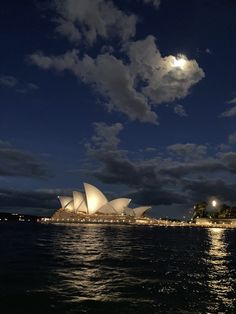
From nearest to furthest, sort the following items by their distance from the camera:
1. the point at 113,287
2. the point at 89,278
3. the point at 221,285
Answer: the point at 113,287
the point at 221,285
the point at 89,278

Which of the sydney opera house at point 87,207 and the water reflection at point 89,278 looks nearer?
the water reflection at point 89,278

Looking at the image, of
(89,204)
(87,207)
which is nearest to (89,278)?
(89,204)

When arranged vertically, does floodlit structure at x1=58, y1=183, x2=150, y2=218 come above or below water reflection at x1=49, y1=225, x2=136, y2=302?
above

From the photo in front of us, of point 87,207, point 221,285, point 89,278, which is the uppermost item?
point 87,207

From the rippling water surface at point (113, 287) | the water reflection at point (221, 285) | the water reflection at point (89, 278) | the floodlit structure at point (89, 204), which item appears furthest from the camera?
the floodlit structure at point (89, 204)

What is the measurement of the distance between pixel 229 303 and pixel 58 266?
52.2 ft

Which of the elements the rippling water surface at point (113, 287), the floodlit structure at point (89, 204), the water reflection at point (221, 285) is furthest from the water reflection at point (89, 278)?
the floodlit structure at point (89, 204)

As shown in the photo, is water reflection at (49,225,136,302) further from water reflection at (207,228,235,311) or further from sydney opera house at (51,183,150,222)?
sydney opera house at (51,183,150,222)

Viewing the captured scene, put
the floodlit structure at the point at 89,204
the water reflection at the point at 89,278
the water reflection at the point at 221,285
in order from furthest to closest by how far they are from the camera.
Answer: the floodlit structure at the point at 89,204
the water reflection at the point at 89,278
the water reflection at the point at 221,285

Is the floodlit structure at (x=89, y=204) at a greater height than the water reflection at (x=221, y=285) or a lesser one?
greater

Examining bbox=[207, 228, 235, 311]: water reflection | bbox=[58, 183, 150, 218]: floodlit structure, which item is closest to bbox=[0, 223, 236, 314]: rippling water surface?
bbox=[207, 228, 235, 311]: water reflection

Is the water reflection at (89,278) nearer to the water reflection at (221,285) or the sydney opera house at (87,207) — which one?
the water reflection at (221,285)

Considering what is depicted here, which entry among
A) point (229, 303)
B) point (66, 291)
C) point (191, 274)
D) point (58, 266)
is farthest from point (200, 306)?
point (58, 266)

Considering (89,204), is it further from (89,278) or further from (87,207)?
(89,278)
